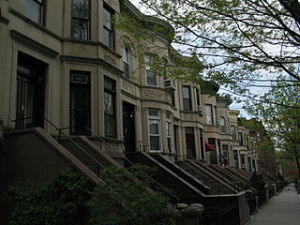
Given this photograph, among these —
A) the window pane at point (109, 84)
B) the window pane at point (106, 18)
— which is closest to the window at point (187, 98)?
the window pane at point (106, 18)

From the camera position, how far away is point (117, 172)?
283 inches

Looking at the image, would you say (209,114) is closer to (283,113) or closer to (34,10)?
(283,113)

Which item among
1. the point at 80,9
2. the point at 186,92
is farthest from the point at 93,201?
the point at 186,92

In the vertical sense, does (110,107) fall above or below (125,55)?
below

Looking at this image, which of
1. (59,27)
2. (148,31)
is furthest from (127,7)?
(148,31)

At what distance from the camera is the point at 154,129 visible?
62.6 ft

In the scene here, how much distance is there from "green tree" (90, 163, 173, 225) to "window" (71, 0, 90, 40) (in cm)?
825

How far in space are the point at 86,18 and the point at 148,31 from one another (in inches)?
225

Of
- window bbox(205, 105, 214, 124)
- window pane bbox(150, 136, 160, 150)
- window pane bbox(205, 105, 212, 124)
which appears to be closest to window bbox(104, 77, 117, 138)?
window pane bbox(150, 136, 160, 150)

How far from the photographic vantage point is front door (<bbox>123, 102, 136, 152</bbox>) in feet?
56.9

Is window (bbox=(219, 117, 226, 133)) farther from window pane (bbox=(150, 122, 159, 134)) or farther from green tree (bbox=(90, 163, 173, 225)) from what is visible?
green tree (bbox=(90, 163, 173, 225))

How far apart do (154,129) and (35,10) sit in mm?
10171

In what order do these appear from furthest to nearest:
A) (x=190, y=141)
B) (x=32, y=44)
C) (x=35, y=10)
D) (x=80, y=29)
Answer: (x=190, y=141), (x=80, y=29), (x=35, y=10), (x=32, y=44)

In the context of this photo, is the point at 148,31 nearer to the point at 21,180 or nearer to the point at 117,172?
the point at 117,172
